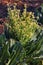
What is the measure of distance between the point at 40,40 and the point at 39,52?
22 cm

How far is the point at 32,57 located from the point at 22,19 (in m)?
0.86

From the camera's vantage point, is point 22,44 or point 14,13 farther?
point 14,13

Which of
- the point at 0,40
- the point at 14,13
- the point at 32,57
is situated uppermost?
the point at 14,13

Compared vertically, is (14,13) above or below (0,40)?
above

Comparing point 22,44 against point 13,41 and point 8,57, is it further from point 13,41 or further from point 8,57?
point 8,57

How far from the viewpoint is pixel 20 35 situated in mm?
5090

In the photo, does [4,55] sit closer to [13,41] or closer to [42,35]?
[13,41]

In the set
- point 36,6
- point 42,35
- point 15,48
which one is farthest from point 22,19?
point 36,6

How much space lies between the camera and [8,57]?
14.7 ft

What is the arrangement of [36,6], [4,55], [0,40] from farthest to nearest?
[36,6] < [0,40] < [4,55]

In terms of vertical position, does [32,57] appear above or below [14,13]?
below

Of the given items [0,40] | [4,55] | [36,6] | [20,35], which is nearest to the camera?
[4,55]

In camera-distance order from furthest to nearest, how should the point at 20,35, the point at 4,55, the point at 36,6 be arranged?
1. the point at 36,6
2. the point at 20,35
3. the point at 4,55

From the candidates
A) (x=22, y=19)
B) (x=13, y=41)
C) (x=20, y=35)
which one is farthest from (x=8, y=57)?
(x=22, y=19)
